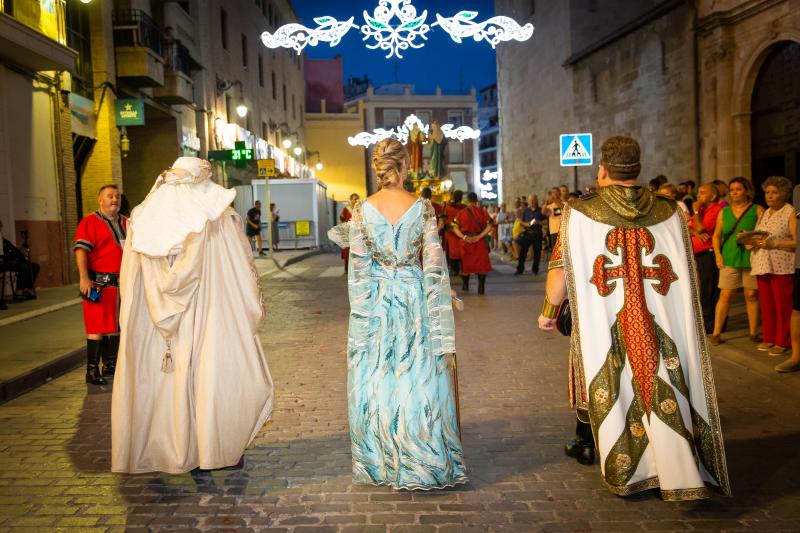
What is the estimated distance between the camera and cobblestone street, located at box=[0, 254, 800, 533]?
3.75 meters

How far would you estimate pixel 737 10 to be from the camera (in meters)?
15.6

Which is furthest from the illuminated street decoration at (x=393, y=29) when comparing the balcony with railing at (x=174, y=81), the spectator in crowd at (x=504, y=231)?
the spectator in crowd at (x=504, y=231)

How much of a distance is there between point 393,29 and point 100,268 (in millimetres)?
8191

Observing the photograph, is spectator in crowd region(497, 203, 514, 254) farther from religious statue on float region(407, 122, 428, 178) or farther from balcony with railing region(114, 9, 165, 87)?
balcony with railing region(114, 9, 165, 87)

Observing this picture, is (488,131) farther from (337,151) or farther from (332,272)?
(332,272)

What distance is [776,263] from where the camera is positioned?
731 centimetres

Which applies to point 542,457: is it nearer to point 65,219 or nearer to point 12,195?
point 12,195

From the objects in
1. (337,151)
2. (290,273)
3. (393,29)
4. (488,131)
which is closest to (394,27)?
(393,29)

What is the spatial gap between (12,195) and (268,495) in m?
12.8

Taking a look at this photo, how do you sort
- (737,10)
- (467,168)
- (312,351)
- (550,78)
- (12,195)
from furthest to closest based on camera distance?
(467,168) < (550,78) < (737,10) < (12,195) < (312,351)

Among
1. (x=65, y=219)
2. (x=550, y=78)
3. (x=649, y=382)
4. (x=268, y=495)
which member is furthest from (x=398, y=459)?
(x=550, y=78)

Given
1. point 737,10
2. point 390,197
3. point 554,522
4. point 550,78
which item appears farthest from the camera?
point 550,78

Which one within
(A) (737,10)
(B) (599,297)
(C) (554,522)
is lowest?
(C) (554,522)

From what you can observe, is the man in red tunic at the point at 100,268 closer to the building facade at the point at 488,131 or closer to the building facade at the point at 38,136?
the building facade at the point at 38,136
